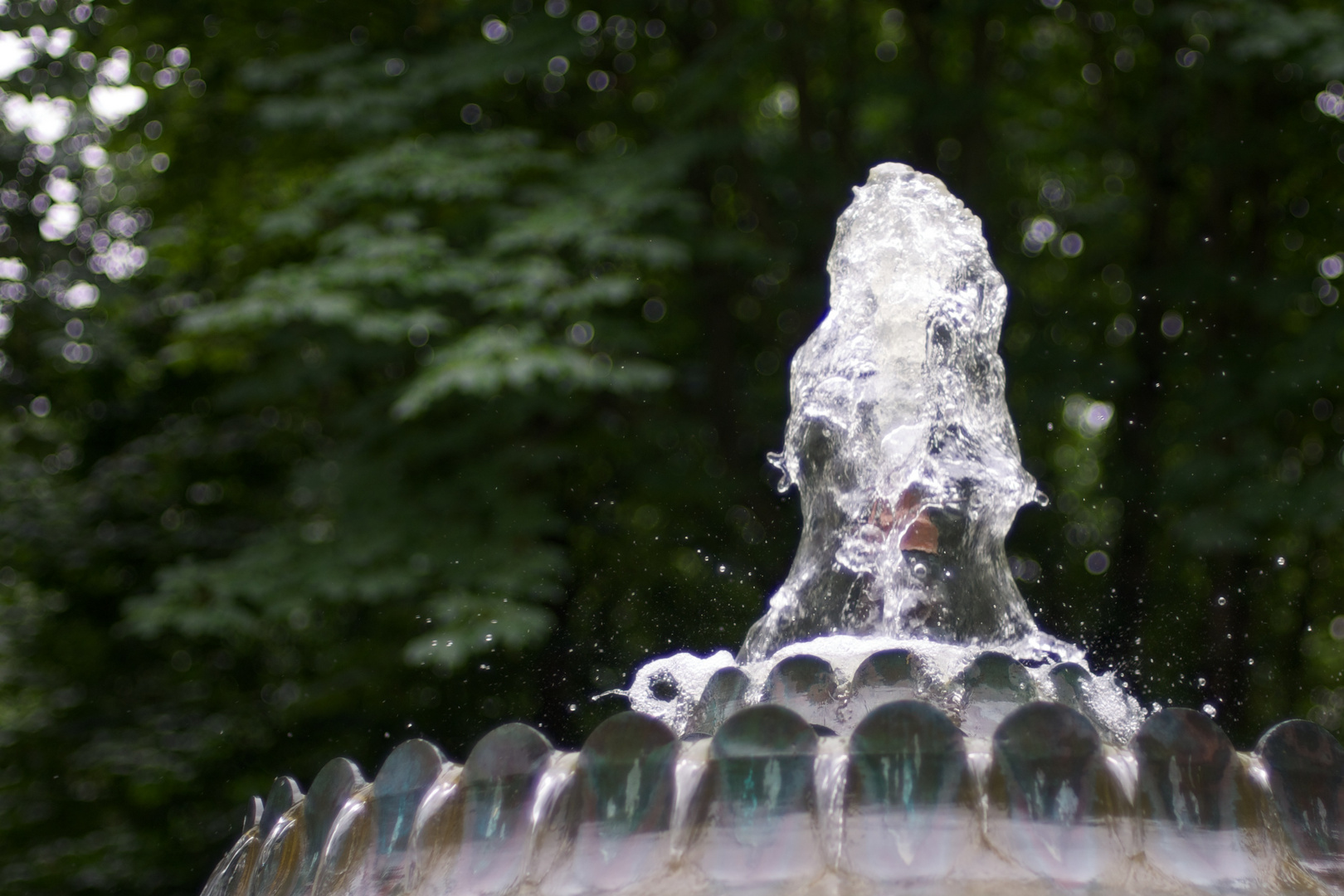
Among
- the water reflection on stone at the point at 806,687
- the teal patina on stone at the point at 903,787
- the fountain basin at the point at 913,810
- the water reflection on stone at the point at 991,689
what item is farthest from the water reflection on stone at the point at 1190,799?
the water reflection on stone at the point at 806,687

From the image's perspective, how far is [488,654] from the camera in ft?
25.8

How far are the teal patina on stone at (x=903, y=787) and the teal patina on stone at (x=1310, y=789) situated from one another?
0.45 metres

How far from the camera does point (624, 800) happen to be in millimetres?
1838

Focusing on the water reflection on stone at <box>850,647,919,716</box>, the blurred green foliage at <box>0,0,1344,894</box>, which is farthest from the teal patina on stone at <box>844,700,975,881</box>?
the blurred green foliage at <box>0,0,1344,894</box>

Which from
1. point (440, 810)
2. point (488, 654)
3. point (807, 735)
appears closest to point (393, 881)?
point (440, 810)

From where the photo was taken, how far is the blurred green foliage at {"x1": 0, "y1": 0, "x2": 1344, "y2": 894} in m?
7.32

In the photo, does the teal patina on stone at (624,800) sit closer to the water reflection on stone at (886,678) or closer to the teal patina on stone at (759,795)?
Answer: the teal patina on stone at (759,795)

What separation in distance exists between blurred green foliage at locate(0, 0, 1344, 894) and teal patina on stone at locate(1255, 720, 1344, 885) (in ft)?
16.4

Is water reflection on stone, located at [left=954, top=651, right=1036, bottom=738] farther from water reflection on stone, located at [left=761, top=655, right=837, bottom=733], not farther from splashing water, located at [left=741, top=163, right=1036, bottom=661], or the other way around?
splashing water, located at [left=741, top=163, right=1036, bottom=661]

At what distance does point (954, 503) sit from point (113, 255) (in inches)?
318

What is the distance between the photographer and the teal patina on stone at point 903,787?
5.74 ft

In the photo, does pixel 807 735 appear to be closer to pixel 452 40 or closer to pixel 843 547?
pixel 843 547

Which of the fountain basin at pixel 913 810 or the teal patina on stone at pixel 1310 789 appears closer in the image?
the fountain basin at pixel 913 810

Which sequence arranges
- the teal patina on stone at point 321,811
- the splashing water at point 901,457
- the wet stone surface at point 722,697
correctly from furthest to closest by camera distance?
the splashing water at point 901,457
the wet stone surface at point 722,697
the teal patina on stone at point 321,811
